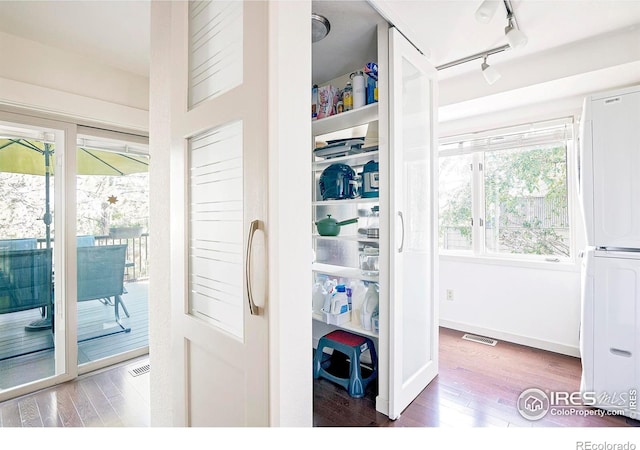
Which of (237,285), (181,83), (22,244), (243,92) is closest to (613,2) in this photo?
(243,92)

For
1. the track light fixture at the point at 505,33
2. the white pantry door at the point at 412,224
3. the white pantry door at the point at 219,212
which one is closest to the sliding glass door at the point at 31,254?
the white pantry door at the point at 219,212

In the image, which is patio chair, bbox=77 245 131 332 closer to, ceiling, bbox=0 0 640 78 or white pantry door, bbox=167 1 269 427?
ceiling, bbox=0 0 640 78

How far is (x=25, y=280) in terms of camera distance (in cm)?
227

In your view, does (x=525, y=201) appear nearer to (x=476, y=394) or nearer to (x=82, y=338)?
(x=476, y=394)

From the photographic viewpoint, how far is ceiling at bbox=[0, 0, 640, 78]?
69.8 inches

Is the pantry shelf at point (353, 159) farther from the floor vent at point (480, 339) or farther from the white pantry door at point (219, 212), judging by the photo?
the floor vent at point (480, 339)

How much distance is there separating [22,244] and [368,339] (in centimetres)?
252

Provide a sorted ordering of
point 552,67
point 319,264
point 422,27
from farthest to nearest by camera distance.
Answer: point 319,264 < point 552,67 < point 422,27

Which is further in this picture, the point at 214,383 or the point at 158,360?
the point at 158,360

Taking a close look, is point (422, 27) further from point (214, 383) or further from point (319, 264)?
point (214, 383)

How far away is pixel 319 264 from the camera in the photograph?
2.62 meters

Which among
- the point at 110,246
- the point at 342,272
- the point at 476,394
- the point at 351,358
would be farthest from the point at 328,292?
the point at 110,246

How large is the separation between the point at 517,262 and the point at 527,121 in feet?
4.22

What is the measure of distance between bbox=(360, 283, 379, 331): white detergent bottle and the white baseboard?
1611 millimetres
